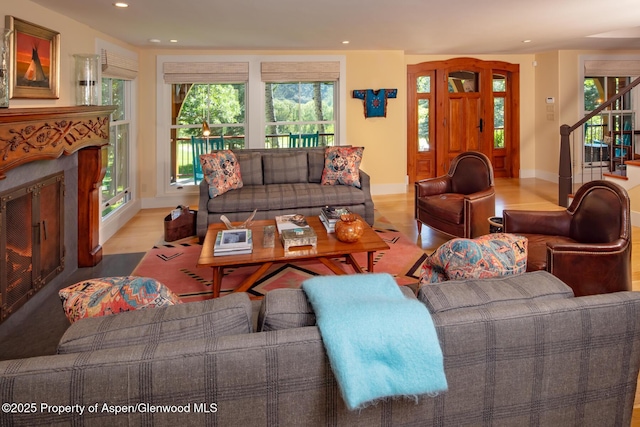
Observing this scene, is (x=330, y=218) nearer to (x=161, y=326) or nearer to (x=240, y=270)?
(x=240, y=270)

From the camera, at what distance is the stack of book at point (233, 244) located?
3.15 metres

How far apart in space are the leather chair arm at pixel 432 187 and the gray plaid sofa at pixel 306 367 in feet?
11.4

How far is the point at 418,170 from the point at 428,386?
751 centimetres

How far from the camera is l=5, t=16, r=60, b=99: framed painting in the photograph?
3.27 meters

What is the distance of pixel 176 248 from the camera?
15.0 ft

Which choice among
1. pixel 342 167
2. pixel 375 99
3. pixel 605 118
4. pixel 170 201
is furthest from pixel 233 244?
pixel 605 118

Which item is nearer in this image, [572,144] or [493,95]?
[572,144]

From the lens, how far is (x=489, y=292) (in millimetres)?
1405

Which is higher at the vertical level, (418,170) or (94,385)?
(418,170)

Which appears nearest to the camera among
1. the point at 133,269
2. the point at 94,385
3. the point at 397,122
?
the point at 94,385

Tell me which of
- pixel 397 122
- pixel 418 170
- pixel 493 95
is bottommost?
pixel 418 170

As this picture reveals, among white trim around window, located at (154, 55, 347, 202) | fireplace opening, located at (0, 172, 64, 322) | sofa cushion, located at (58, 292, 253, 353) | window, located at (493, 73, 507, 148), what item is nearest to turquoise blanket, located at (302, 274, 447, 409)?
sofa cushion, located at (58, 292, 253, 353)

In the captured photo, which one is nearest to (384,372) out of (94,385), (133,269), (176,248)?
(94,385)

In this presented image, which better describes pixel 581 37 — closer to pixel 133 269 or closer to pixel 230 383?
pixel 133 269
